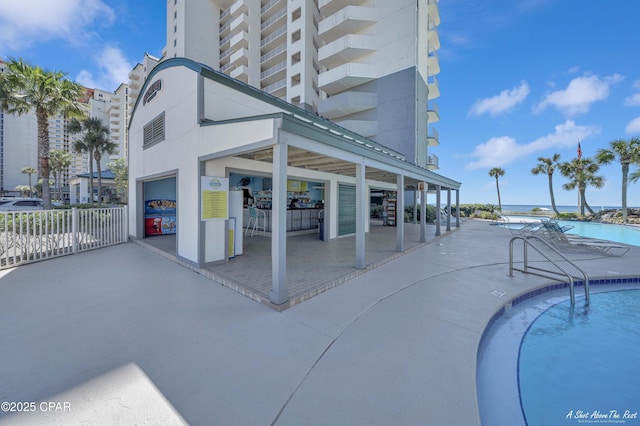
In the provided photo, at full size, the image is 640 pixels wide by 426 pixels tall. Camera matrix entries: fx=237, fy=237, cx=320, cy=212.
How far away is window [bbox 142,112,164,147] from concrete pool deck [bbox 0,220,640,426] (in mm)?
4777

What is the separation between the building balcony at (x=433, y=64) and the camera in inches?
973

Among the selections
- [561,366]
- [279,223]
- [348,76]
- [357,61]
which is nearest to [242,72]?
[357,61]

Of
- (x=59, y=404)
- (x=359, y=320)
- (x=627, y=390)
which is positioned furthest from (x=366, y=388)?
(x=627, y=390)

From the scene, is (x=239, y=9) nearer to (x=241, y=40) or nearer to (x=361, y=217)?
(x=241, y=40)

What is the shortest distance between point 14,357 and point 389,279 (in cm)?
569

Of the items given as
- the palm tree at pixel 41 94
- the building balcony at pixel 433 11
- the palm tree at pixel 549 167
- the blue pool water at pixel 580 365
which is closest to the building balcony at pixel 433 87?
the building balcony at pixel 433 11

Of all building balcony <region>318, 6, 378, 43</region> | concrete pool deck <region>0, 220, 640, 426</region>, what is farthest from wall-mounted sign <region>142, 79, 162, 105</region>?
building balcony <region>318, 6, 378, 43</region>

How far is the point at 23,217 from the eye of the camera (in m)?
6.49

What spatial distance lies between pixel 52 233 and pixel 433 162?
27.6m

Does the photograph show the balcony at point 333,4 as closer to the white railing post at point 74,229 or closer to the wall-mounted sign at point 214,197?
the wall-mounted sign at point 214,197

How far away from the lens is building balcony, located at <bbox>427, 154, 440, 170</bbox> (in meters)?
24.6

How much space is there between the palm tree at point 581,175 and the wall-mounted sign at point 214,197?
35.4 m

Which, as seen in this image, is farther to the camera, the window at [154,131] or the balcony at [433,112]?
the balcony at [433,112]

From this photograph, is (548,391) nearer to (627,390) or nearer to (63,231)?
(627,390)
